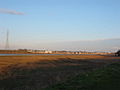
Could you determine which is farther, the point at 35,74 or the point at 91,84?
the point at 35,74

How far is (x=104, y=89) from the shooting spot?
445 inches

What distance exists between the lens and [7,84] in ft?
47.2

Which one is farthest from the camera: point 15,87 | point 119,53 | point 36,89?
point 119,53

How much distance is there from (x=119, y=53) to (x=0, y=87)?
92.6 metres

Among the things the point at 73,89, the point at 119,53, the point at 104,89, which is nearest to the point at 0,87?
the point at 73,89

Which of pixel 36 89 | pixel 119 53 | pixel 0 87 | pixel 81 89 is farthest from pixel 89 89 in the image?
pixel 119 53

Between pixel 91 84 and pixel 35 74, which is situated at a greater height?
pixel 91 84

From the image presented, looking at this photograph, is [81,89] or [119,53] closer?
[81,89]

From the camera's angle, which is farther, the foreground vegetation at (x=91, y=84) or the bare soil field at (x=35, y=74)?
the bare soil field at (x=35, y=74)

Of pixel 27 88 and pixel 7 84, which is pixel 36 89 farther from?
pixel 7 84

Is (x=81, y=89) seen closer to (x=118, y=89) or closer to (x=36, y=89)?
(x=118, y=89)

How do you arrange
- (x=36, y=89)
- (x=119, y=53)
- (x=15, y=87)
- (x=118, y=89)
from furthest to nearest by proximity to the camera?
(x=119, y=53) < (x=15, y=87) < (x=36, y=89) < (x=118, y=89)

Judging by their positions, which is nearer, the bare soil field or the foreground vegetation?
the foreground vegetation

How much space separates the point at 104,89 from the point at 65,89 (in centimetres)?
217
